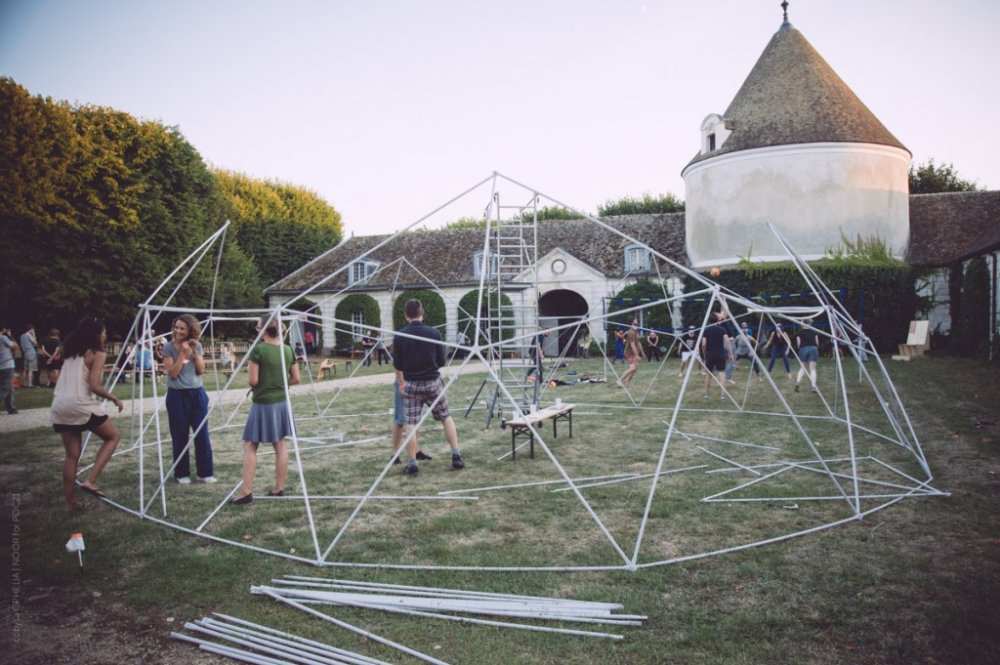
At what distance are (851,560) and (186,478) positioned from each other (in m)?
6.88

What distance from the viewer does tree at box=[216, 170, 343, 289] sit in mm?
39312

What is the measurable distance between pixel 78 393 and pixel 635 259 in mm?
26524

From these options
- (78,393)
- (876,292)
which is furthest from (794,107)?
(78,393)

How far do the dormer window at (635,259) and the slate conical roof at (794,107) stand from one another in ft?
15.6

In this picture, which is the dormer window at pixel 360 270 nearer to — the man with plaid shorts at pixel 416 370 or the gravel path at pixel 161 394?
the gravel path at pixel 161 394

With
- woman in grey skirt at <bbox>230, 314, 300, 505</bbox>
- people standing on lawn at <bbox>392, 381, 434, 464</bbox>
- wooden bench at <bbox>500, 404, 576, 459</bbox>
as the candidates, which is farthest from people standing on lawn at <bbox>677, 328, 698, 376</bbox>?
woman in grey skirt at <bbox>230, 314, 300, 505</bbox>

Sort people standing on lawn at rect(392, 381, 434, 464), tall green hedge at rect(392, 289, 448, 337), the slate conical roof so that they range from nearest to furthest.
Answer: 1. people standing on lawn at rect(392, 381, 434, 464)
2. the slate conical roof
3. tall green hedge at rect(392, 289, 448, 337)

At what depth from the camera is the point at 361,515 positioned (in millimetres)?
5965

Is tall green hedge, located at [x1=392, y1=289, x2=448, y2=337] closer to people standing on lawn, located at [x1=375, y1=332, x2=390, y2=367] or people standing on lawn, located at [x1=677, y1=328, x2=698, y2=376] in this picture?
people standing on lawn, located at [x1=375, y1=332, x2=390, y2=367]

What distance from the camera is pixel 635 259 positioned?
3002 cm

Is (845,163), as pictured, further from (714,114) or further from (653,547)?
(653,547)

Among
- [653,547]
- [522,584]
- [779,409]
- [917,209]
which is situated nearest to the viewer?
[522,584]

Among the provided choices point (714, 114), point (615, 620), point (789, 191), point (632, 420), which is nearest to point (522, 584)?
point (615, 620)

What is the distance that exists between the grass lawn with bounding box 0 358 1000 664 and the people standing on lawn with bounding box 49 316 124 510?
24.0 inches
